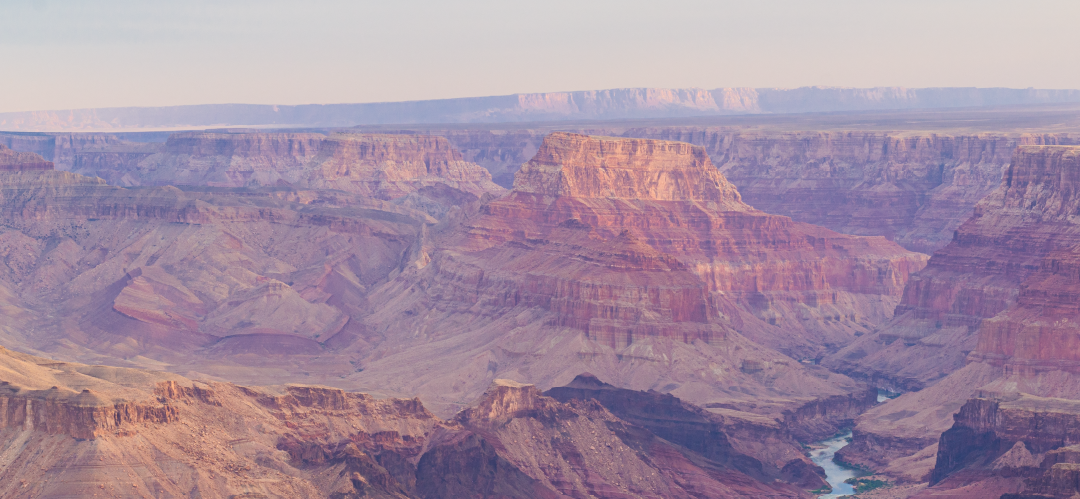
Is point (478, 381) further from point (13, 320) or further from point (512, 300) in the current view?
point (13, 320)

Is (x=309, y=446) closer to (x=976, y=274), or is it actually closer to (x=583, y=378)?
(x=583, y=378)

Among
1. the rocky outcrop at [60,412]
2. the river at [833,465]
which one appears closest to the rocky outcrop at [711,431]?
the river at [833,465]

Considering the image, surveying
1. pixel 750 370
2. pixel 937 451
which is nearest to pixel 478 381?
pixel 750 370

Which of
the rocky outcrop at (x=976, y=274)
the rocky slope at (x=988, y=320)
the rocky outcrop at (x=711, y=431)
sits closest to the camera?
the rocky outcrop at (x=711, y=431)

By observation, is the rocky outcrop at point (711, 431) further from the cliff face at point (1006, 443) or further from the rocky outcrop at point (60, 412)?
the rocky outcrop at point (60, 412)

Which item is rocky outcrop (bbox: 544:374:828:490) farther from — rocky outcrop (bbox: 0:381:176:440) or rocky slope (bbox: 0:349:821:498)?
rocky outcrop (bbox: 0:381:176:440)
